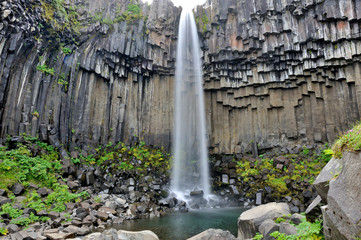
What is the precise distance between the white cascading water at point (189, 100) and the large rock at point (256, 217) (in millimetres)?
12624

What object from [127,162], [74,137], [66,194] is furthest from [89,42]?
[66,194]

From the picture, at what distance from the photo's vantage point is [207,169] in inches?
795

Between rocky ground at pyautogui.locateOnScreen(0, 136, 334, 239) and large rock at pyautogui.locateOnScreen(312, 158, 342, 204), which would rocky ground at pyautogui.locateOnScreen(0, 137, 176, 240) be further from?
large rock at pyautogui.locateOnScreen(312, 158, 342, 204)

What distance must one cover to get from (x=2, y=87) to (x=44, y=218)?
805 cm

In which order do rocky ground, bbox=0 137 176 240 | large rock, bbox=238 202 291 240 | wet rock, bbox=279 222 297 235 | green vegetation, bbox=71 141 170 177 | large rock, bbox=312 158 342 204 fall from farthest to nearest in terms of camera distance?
green vegetation, bbox=71 141 170 177, rocky ground, bbox=0 137 176 240, large rock, bbox=238 202 291 240, wet rock, bbox=279 222 297 235, large rock, bbox=312 158 342 204

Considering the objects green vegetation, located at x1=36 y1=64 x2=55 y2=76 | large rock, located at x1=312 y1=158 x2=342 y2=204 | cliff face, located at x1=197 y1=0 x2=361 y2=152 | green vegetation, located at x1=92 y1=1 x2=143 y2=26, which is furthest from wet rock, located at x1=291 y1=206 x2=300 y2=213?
green vegetation, located at x1=92 y1=1 x2=143 y2=26

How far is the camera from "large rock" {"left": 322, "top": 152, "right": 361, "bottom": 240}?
10.3 feet

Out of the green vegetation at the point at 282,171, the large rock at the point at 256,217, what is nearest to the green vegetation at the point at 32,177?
the large rock at the point at 256,217

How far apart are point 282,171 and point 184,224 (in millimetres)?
9213

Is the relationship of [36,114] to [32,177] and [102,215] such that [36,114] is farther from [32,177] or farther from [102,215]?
[102,215]

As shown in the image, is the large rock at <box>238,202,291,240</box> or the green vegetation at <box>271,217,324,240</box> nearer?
the green vegetation at <box>271,217,324,240</box>

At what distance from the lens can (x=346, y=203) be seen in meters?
3.32

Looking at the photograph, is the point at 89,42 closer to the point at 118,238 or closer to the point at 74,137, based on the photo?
the point at 74,137

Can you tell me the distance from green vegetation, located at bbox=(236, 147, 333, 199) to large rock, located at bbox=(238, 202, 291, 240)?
7.91 meters
